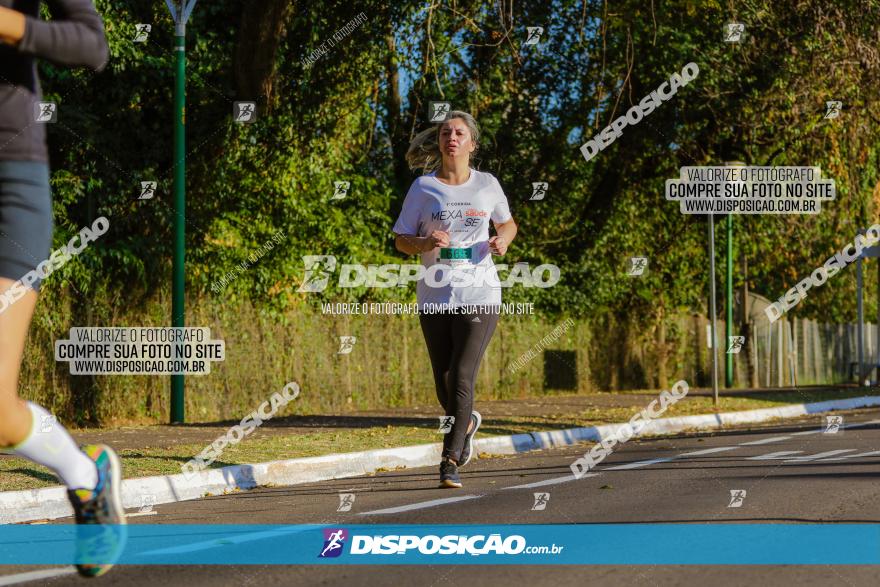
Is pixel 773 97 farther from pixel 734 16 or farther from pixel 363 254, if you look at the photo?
pixel 363 254

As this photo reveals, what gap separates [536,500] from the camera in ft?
27.1

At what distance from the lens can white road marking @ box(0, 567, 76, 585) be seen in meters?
5.38

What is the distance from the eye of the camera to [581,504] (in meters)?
8.12

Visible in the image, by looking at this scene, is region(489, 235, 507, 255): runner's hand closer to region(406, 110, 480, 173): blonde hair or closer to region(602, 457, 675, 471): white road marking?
region(406, 110, 480, 173): blonde hair

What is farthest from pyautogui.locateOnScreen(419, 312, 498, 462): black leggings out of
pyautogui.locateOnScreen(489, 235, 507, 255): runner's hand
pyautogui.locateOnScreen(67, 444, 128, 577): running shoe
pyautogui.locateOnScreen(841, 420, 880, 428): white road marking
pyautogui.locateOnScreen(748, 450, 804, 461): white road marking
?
pyautogui.locateOnScreen(841, 420, 880, 428): white road marking

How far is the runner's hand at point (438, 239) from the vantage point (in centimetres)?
814

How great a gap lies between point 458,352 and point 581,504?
124 cm

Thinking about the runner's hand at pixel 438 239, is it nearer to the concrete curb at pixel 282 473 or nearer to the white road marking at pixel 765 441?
the concrete curb at pixel 282 473

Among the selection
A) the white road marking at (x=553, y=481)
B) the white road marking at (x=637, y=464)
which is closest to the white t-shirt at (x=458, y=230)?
the white road marking at (x=553, y=481)

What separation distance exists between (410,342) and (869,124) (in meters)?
10.3

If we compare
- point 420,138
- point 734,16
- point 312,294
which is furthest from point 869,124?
point 420,138

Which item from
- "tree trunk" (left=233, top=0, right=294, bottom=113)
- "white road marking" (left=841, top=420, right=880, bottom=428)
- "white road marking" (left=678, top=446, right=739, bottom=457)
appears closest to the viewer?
"white road marking" (left=678, top=446, right=739, bottom=457)

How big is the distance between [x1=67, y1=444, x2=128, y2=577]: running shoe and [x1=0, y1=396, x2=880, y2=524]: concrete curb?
453 cm

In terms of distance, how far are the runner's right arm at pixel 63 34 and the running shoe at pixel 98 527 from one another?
1308mm
